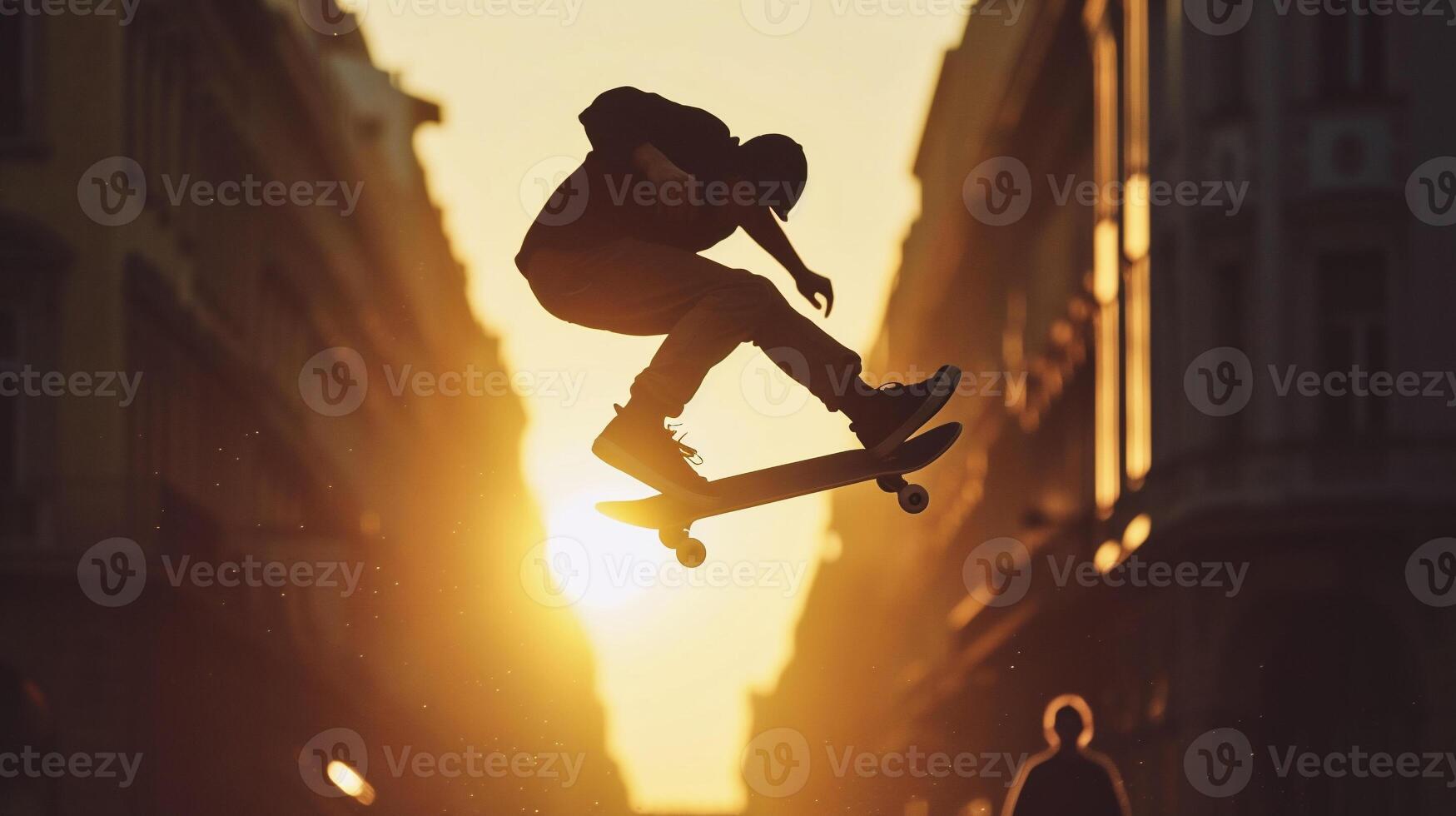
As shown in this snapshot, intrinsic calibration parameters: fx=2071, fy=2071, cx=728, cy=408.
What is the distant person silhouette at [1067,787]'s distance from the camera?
29.6ft

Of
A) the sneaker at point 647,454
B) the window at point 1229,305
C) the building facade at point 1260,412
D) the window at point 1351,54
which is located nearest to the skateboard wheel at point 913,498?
the sneaker at point 647,454

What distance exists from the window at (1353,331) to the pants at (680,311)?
1585 centimetres

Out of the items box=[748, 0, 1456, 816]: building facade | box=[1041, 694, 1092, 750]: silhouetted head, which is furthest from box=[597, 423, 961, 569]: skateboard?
box=[748, 0, 1456, 816]: building facade

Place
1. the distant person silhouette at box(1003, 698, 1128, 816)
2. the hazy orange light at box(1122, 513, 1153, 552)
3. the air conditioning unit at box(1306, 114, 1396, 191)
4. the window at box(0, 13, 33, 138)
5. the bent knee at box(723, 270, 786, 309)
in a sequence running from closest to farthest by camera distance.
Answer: the distant person silhouette at box(1003, 698, 1128, 816)
the bent knee at box(723, 270, 786, 309)
the air conditioning unit at box(1306, 114, 1396, 191)
the hazy orange light at box(1122, 513, 1153, 552)
the window at box(0, 13, 33, 138)

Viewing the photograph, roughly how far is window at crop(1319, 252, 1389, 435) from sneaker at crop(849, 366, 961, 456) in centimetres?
1542

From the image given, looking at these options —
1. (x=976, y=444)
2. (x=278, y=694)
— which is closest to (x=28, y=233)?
(x=278, y=694)

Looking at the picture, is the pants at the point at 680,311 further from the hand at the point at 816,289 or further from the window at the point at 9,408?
the window at the point at 9,408

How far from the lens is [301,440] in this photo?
46.0 meters

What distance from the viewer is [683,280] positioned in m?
10.0

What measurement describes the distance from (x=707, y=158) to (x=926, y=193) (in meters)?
66.5

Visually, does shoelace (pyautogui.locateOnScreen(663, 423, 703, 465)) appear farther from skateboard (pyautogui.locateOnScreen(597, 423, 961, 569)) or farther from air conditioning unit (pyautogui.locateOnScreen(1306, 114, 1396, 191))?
air conditioning unit (pyautogui.locateOnScreen(1306, 114, 1396, 191))

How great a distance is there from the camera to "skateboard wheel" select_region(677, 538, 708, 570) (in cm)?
1034

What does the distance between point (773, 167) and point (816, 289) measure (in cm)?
75

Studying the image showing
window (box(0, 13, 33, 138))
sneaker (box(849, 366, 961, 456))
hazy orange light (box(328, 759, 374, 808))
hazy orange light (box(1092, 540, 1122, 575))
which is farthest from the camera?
hazy orange light (box(1092, 540, 1122, 575))
